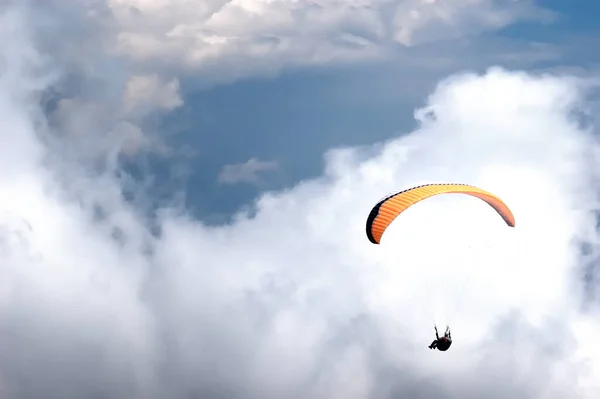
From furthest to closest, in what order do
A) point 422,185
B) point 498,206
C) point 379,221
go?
point 498,206, point 422,185, point 379,221

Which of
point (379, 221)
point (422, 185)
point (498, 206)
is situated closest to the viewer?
point (379, 221)

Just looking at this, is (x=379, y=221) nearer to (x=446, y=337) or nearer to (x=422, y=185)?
(x=422, y=185)

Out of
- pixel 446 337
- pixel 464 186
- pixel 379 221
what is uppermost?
pixel 464 186

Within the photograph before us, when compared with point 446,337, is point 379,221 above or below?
above

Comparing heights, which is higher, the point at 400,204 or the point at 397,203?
the point at 397,203

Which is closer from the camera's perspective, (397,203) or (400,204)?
(400,204)

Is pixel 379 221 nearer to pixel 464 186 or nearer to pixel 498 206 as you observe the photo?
pixel 464 186

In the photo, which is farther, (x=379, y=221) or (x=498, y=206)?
(x=498, y=206)

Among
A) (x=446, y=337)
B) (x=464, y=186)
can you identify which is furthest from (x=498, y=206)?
(x=446, y=337)

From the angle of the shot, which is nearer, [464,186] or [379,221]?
[379,221]

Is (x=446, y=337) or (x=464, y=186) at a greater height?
(x=464, y=186)
